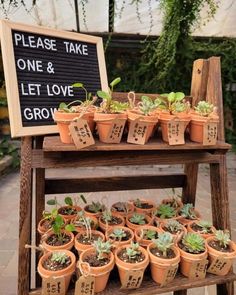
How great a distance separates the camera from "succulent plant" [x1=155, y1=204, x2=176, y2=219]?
3.89 feet

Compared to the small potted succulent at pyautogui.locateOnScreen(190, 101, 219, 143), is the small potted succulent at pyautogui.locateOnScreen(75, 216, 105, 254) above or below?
below

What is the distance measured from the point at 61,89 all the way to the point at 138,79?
157 inches

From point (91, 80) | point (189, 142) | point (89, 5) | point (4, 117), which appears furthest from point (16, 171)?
point (189, 142)

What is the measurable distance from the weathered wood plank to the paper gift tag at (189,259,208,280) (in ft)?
1.28

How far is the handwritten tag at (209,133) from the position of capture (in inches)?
36.5

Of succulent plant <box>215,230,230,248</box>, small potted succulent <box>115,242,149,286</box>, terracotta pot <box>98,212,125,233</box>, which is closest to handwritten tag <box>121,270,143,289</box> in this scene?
small potted succulent <box>115,242,149,286</box>

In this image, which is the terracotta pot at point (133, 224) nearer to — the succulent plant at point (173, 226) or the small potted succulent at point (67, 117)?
the succulent plant at point (173, 226)

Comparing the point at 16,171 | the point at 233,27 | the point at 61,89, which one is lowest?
the point at 16,171

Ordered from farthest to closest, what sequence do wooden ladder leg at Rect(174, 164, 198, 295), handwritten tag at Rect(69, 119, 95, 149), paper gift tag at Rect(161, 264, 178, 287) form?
wooden ladder leg at Rect(174, 164, 198, 295)
paper gift tag at Rect(161, 264, 178, 287)
handwritten tag at Rect(69, 119, 95, 149)

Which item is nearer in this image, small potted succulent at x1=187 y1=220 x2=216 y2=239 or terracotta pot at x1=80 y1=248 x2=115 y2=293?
terracotta pot at x1=80 y1=248 x2=115 y2=293

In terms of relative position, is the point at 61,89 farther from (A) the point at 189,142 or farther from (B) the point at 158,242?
(B) the point at 158,242

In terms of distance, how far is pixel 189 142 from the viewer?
960mm

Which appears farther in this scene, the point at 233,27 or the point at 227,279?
the point at 233,27

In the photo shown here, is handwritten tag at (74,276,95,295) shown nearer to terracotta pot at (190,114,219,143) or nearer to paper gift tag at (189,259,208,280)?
paper gift tag at (189,259,208,280)
